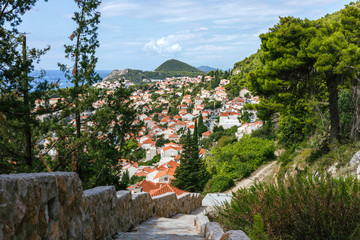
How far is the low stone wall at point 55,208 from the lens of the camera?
199 centimetres

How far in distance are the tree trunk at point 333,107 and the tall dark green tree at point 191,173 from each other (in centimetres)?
2054

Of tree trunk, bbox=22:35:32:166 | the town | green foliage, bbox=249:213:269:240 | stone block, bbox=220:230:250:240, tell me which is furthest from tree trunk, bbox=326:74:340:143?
the town

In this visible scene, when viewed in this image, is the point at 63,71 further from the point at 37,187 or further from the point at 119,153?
the point at 37,187

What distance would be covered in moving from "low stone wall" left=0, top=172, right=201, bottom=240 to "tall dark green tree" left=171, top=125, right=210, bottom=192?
2590 cm

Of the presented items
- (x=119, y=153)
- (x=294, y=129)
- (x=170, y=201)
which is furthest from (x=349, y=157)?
(x=294, y=129)

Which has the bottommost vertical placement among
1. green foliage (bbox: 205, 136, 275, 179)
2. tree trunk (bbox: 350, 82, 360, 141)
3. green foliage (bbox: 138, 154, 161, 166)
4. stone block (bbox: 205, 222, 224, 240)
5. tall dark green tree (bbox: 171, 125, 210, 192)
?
green foliage (bbox: 138, 154, 161, 166)

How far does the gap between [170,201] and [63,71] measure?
5.21 meters

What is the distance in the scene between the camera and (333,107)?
1050 centimetres

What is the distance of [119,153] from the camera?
32.1 feet

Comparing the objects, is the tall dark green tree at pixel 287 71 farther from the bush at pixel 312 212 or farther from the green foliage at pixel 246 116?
the green foliage at pixel 246 116

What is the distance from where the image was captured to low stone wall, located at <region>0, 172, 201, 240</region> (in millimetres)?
1986

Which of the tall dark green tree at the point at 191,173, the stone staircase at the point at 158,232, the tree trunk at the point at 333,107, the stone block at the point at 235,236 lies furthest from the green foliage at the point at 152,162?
the stone block at the point at 235,236

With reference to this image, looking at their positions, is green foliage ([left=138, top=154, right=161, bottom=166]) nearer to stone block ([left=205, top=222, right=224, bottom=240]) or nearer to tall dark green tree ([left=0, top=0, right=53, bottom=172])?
tall dark green tree ([left=0, top=0, right=53, bottom=172])

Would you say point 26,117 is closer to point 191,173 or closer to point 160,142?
point 191,173
